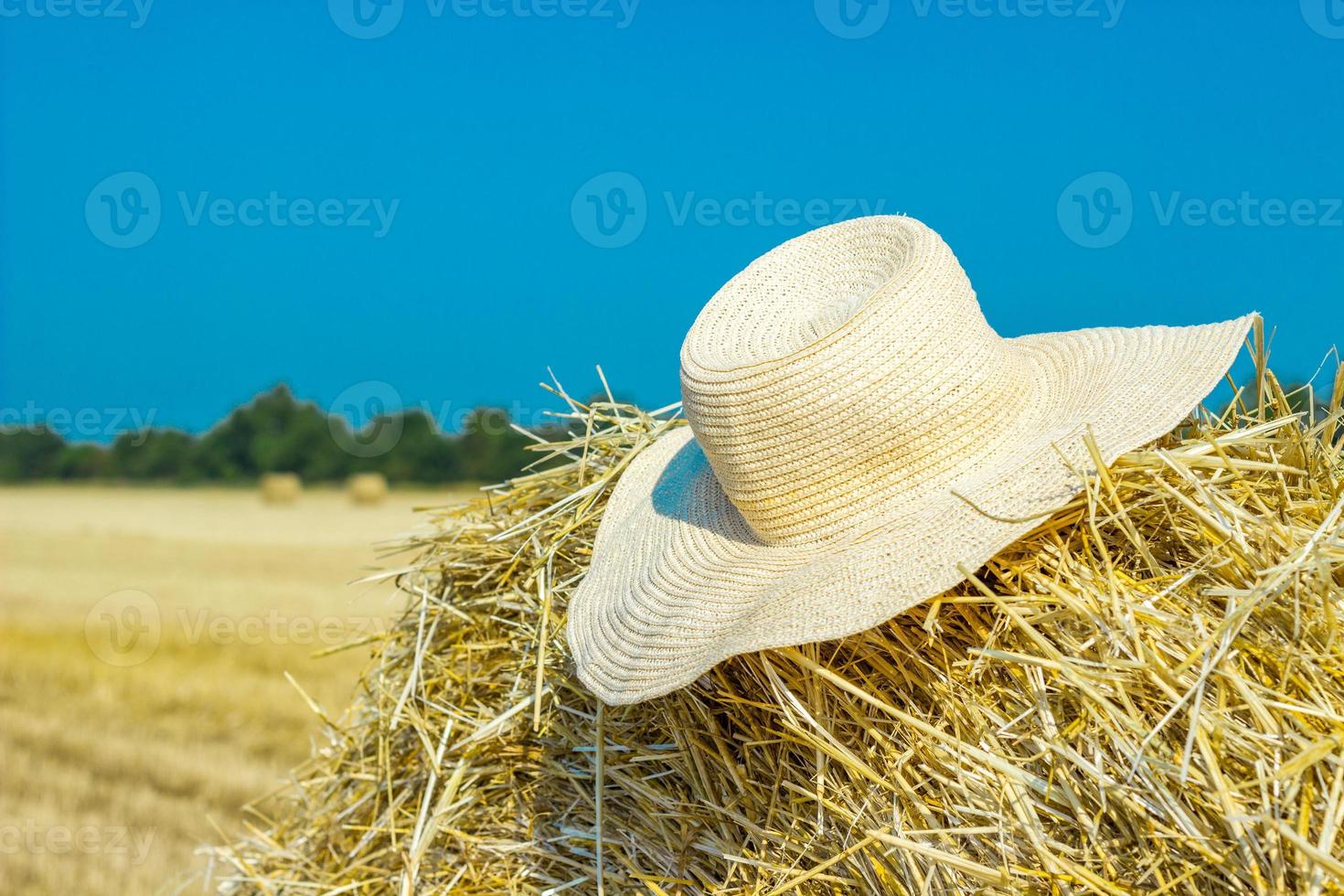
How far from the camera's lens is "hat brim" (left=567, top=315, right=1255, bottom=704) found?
1681 mm

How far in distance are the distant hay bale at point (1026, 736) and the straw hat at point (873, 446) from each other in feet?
0.31

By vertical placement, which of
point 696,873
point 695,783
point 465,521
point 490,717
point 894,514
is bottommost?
point 696,873

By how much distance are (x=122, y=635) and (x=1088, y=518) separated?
7.48 meters

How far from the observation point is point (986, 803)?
1.67m

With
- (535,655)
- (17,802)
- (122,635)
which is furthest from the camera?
(122,635)

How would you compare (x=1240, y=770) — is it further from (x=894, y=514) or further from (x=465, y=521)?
(x=465, y=521)

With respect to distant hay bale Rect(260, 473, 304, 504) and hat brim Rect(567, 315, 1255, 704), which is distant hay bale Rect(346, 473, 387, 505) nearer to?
distant hay bale Rect(260, 473, 304, 504)

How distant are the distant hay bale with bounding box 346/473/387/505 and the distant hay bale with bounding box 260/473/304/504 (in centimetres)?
86

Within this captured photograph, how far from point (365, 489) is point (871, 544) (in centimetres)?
1521

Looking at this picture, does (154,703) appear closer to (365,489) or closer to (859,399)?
(859,399)

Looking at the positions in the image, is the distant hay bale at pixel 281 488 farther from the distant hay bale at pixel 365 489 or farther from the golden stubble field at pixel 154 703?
the golden stubble field at pixel 154 703

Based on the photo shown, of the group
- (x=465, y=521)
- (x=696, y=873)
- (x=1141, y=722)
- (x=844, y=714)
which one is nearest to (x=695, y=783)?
(x=696, y=873)

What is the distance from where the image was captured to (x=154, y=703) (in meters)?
6.89

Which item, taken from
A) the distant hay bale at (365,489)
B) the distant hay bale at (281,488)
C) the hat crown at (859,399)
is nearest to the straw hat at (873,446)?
the hat crown at (859,399)
